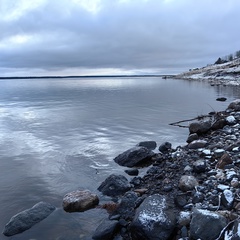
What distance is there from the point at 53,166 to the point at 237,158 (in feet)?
27.7

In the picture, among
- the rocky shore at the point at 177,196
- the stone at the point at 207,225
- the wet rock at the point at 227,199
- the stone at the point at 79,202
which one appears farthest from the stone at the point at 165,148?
the stone at the point at 207,225

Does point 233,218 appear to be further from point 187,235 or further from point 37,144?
point 37,144

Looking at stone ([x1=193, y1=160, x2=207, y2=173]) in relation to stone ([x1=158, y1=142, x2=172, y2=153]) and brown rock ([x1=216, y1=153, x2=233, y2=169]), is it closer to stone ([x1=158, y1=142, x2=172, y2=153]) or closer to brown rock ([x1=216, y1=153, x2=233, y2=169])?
brown rock ([x1=216, y1=153, x2=233, y2=169])

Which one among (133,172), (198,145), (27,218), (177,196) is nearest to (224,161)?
(177,196)

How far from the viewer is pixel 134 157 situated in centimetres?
1296

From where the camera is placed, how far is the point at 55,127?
2281 centimetres

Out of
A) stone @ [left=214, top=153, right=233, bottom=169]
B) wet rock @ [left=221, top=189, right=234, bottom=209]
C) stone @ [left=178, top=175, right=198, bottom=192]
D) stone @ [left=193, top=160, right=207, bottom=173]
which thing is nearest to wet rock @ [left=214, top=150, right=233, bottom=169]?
stone @ [left=214, top=153, right=233, bottom=169]

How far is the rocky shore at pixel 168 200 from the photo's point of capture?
21.2 feet

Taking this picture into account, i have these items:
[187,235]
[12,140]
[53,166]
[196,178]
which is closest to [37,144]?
[12,140]

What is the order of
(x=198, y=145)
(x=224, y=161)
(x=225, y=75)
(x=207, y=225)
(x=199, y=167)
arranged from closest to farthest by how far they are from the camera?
1. (x=207, y=225)
2. (x=224, y=161)
3. (x=199, y=167)
4. (x=198, y=145)
5. (x=225, y=75)

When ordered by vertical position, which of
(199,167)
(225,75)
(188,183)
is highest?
(225,75)

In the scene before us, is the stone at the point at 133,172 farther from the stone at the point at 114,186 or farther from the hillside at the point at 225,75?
the hillside at the point at 225,75

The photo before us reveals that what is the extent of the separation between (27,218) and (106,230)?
2.66 metres

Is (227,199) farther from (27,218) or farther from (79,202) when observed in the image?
(27,218)
